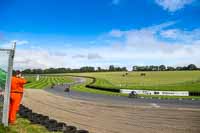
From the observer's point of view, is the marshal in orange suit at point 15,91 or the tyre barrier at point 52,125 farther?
the marshal in orange suit at point 15,91

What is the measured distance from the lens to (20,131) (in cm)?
902

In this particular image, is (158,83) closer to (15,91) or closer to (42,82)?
(42,82)

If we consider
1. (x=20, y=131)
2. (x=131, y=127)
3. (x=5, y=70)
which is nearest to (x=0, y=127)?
(x=20, y=131)

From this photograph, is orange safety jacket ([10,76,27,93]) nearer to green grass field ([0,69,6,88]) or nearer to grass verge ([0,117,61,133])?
green grass field ([0,69,6,88])

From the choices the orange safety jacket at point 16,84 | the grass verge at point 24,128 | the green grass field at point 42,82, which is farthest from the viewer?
the green grass field at point 42,82

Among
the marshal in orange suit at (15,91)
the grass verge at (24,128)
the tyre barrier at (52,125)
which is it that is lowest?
the grass verge at (24,128)

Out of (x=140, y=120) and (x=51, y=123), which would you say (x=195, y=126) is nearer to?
(x=140, y=120)

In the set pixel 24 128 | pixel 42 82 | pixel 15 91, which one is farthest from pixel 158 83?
pixel 24 128

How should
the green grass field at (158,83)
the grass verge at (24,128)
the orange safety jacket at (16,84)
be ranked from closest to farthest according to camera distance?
1. the grass verge at (24,128)
2. the orange safety jacket at (16,84)
3. the green grass field at (158,83)

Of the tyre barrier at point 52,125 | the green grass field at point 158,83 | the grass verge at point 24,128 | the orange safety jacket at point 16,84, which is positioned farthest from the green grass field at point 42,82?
the orange safety jacket at point 16,84

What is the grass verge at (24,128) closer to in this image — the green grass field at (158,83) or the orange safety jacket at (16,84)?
the orange safety jacket at (16,84)

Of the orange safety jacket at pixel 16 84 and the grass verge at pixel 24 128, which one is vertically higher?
the orange safety jacket at pixel 16 84

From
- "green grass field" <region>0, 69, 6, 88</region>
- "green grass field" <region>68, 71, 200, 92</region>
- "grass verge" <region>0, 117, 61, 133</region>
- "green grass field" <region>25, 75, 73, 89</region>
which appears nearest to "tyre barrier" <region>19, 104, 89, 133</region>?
"grass verge" <region>0, 117, 61, 133</region>

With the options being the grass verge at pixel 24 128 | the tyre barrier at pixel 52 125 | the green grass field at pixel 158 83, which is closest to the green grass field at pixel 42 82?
the green grass field at pixel 158 83
